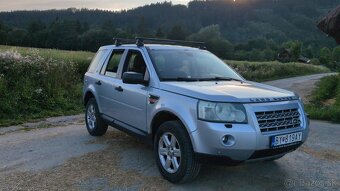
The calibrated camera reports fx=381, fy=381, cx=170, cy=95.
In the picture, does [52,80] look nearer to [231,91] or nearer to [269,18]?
[231,91]

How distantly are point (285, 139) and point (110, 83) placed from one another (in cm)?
Answer: 315

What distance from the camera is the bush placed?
11.0m

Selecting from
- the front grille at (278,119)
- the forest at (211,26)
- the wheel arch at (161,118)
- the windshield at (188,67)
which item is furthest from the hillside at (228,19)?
the front grille at (278,119)

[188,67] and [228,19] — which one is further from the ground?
[228,19]

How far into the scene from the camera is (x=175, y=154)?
473cm

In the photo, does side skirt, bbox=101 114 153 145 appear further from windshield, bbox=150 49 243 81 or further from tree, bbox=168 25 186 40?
tree, bbox=168 25 186 40

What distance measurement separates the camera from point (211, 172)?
523cm

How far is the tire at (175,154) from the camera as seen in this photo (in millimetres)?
4496

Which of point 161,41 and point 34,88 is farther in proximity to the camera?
point 34,88

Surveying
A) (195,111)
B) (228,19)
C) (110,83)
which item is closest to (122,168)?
(110,83)

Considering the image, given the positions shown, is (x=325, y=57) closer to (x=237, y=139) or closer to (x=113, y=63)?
(x=113, y=63)

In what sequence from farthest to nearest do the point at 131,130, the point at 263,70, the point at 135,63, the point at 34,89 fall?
the point at 263,70
the point at 34,89
the point at 135,63
the point at 131,130

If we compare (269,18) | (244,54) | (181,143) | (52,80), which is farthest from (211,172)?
(269,18)

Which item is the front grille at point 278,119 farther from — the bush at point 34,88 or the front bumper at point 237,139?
the bush at point 34,88
